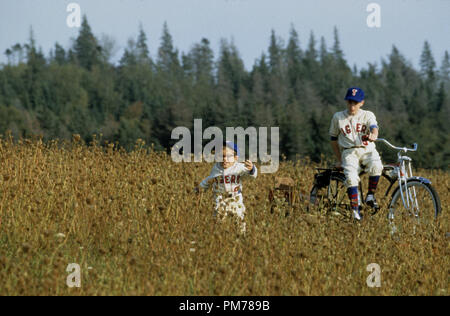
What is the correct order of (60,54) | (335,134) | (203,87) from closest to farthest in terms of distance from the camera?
(335,134), (203,87), (60,54)

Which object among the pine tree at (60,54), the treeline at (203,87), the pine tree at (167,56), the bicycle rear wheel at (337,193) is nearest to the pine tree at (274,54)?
the treeline at (203,87)

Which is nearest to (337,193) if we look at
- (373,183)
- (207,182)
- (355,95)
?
(373,183)

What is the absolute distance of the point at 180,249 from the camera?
441 cm

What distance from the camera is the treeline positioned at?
68.6m

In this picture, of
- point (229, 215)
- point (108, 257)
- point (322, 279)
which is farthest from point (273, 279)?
point (108, 257)

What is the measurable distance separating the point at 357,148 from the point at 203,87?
401ft

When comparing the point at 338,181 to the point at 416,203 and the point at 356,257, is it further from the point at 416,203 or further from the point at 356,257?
the point at 356,257

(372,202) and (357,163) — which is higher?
(357,163)

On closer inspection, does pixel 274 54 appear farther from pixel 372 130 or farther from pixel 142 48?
pixel 372 130

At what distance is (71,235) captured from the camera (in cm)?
495

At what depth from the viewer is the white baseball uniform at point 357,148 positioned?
6629mm

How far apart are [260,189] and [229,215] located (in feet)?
8.46

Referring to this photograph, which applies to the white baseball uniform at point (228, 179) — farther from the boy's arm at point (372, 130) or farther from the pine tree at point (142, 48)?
the pine tree at point (142, 48)

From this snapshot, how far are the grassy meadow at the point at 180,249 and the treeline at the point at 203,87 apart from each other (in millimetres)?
53999
